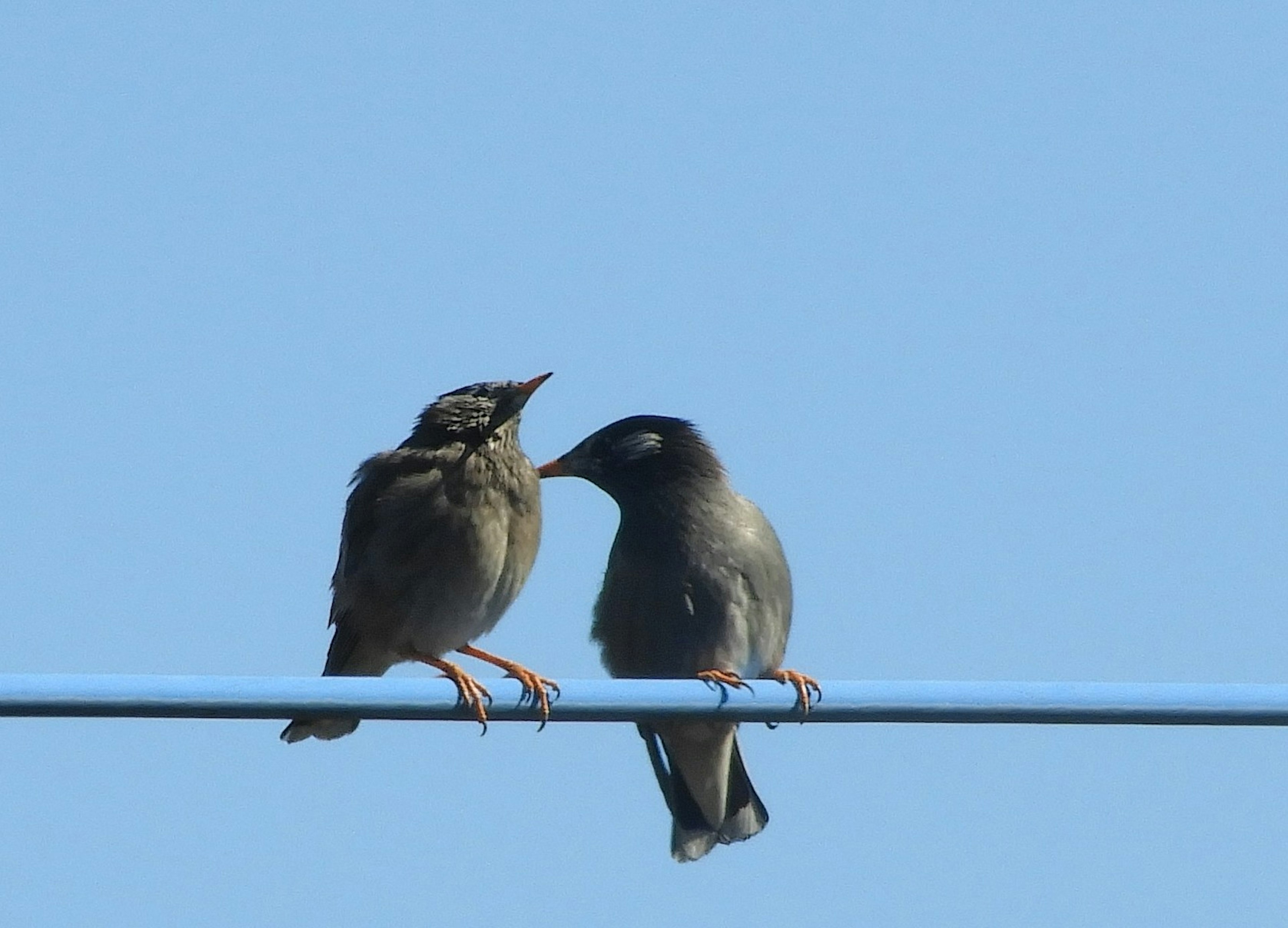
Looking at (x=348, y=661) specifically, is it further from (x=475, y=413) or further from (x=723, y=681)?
(x=723, y=681)

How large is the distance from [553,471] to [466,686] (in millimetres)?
3302

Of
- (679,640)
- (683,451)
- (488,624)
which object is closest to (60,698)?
(488,624)

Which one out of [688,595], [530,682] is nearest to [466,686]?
[530,682]

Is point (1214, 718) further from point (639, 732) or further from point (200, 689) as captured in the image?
point (639, 732)

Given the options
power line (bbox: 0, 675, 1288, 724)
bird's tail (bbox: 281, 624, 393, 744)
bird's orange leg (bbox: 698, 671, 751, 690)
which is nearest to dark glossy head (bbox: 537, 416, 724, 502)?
bird's orange leg (bbox: 698, 671, 751, 690)

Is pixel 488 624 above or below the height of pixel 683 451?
below

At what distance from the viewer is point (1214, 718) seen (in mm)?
4918

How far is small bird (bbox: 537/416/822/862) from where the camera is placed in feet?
27.0

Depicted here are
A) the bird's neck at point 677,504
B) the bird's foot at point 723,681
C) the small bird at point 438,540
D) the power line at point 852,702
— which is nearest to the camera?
the power line at point 852,702

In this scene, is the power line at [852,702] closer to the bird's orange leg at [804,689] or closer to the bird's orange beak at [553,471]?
the bird's orange leg at [804,689]

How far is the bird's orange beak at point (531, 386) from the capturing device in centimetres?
784

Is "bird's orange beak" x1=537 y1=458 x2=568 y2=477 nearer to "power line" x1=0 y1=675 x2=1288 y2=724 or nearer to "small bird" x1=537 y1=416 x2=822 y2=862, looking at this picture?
"small bird" x1=537 y1=416 x2=822 y2=862

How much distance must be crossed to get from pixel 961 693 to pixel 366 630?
319 cm

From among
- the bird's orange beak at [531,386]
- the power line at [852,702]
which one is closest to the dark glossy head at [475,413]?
the bird's orange beak at [531,386]
